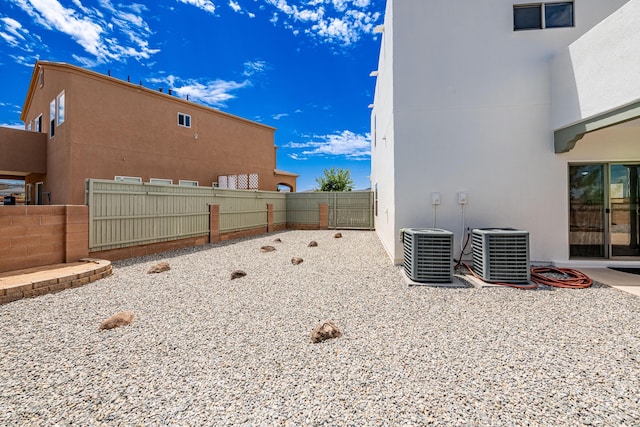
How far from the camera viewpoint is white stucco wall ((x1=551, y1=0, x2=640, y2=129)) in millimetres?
4145

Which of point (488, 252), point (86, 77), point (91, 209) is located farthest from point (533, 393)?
point (86, 77)

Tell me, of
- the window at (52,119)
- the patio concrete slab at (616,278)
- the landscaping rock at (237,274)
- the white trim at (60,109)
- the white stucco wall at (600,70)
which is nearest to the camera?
the white stucco wall at (600,70)

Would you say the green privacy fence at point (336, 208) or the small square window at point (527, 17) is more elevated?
the small square window at point (527, 17)

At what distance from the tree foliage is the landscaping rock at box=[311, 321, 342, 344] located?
2952 cm

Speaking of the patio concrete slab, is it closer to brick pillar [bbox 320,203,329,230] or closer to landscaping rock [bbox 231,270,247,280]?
landscaping rock [bbox 231,270,247,280]

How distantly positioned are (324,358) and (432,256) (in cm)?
328

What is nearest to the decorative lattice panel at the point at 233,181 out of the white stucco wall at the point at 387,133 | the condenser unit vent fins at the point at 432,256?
the white stucco wall at the point at 387,133

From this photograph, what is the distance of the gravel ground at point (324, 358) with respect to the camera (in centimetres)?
191

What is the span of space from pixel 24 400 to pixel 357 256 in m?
6.63

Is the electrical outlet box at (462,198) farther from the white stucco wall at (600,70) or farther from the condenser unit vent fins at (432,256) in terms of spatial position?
the white stucco wall at (600,70)

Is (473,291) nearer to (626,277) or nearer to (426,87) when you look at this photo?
(626,277)

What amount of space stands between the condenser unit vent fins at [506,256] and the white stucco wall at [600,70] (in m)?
2.59

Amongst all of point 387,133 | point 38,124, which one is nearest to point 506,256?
point 387,133

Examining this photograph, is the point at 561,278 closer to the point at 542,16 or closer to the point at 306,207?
the point at 542,16
